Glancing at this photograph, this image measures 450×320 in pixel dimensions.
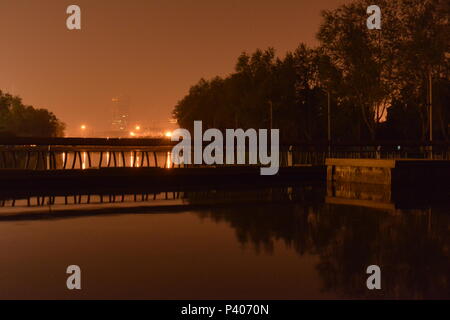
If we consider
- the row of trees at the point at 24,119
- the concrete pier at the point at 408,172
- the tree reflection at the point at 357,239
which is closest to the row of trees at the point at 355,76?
Answer: the concrete pier at the point at 408,172

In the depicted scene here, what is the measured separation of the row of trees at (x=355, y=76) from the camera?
151 ft

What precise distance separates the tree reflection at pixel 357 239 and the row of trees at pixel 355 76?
960 inches

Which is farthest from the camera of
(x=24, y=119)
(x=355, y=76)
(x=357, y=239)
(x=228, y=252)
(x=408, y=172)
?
(x=24, y=119)

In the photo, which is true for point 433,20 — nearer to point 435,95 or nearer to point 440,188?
point 435,95

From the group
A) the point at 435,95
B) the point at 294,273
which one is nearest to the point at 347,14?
the point at 435,95

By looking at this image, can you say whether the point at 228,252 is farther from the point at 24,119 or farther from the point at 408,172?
the point at 24,119

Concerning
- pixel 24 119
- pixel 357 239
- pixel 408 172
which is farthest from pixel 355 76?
pixel 24 119

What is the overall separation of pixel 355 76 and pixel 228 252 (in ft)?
132

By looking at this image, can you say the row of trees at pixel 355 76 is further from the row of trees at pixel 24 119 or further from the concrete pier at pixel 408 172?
the row of trees at pixel 24 119

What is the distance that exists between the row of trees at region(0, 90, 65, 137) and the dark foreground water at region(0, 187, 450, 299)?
8481cm

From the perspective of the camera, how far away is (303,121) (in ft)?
203

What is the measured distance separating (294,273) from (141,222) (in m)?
6.78

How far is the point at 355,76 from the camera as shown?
4816 centimetres
